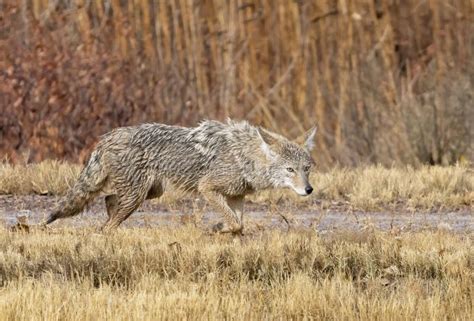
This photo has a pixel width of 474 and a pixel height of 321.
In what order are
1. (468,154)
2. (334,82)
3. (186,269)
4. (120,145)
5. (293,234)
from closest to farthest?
1. (186,269)
2. (293,234)
3. (120,145)
4. (468,154)
5. (334,82)

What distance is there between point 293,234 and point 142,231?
4.20ft

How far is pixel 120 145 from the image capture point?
11.2 metres

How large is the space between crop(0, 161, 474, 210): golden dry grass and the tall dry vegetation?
269 cm

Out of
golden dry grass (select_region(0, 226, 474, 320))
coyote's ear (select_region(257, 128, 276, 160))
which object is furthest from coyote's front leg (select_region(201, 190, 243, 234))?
coyote's ear (select_region(257, 128, 276, 160))

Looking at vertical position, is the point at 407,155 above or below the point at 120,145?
below

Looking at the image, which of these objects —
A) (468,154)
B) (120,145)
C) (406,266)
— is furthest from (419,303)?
(468,154)

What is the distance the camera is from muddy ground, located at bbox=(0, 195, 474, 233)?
11727 mm

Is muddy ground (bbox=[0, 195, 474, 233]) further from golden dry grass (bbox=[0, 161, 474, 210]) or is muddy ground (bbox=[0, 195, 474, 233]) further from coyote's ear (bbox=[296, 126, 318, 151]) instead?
coyote's ear (bbox=[296, 126, 318, 151])

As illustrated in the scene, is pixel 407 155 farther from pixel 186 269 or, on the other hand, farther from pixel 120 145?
pixel 186 269

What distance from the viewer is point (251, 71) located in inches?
742

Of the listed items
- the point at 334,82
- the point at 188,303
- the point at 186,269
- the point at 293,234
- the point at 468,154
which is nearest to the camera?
the point at 188,303

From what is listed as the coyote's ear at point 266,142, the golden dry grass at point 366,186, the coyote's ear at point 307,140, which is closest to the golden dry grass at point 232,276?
the coyote's ear at point 266,142

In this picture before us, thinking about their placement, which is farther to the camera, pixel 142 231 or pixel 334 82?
pixel 334 82

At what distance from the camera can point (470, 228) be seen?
460 inches
